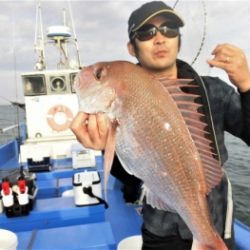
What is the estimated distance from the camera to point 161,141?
170 centimetres

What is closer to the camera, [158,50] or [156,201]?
[156,201]

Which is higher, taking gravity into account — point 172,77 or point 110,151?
point 172,77

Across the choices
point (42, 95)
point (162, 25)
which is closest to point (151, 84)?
point (162, 25)

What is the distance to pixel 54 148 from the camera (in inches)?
365

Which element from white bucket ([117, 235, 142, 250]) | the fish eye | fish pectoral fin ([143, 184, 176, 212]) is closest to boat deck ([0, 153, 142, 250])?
white bucket ([117, 235, 142, 250])

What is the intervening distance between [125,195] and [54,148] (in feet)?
12.6

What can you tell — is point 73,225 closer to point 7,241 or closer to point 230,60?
point 7,241

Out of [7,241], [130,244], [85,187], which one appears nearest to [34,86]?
[85,187]

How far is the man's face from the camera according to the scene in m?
2.22

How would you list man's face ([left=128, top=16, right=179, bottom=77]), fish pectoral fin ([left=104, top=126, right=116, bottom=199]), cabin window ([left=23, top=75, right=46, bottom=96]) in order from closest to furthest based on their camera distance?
1. fish pectoral fin ([left=104, top=126, right=116, bottom=199])
2. man's face ([left=128, top=16, right=179, bottom=77])
3. cabin window ([left=23, top=75, right=46, bottom=96])

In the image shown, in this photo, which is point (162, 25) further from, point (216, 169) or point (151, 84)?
point (216, 169)

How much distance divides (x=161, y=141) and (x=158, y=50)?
79cm

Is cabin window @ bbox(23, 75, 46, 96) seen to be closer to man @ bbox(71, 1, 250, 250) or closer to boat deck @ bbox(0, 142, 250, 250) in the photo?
boat deck @ bbox(0, 142, 250, 250)

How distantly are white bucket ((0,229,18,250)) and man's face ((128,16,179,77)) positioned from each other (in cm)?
244
